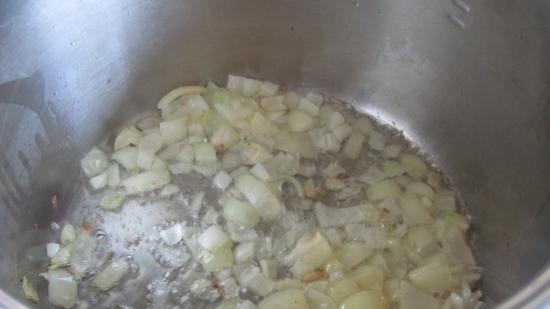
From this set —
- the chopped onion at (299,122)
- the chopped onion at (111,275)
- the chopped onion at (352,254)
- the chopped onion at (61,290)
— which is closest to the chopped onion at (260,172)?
the chopped onion at (299,122)

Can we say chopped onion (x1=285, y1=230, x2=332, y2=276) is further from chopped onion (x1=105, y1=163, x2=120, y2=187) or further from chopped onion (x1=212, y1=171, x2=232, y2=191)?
chopped onion (x1=105, y1=163, x2=120, y2=187)

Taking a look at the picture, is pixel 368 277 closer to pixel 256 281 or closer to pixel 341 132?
pixel 256 281

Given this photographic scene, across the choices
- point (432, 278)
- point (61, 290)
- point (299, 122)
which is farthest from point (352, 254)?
point (61, 290)

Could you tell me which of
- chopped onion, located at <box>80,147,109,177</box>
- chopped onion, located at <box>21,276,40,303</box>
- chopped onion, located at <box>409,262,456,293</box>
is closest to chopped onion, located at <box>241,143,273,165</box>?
chopped onion, located at <box>80,147,109,177</box>

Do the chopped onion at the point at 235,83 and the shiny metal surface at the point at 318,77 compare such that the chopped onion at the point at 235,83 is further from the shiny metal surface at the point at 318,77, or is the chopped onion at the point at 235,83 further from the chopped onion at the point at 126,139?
the chopped onion at the point at 126,139

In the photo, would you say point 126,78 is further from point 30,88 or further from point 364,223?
point 364,223
